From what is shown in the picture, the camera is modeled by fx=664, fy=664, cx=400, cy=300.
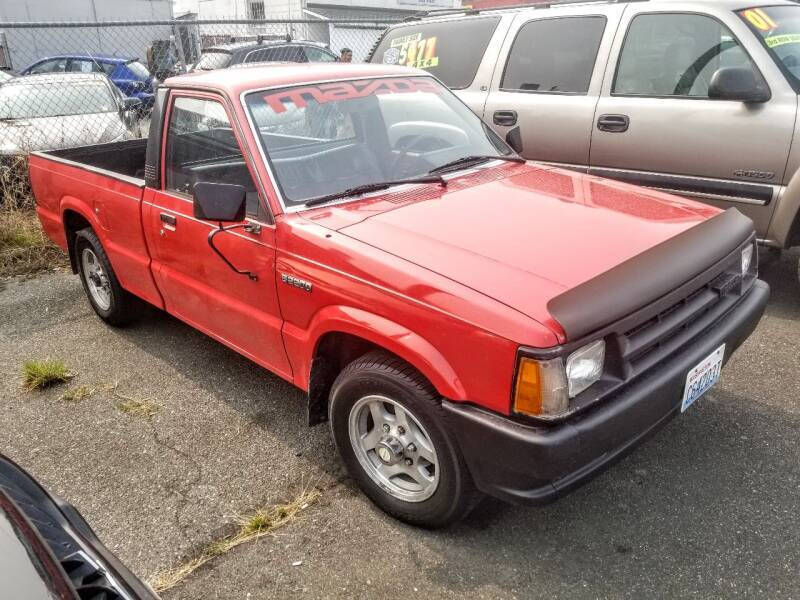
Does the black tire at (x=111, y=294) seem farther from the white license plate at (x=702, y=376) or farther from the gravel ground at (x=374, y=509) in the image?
the white license plate at (x=702, y=376)

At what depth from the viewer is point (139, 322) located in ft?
15.7

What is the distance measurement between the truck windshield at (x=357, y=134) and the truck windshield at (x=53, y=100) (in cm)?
660

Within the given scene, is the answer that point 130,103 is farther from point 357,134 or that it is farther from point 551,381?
point 551,381

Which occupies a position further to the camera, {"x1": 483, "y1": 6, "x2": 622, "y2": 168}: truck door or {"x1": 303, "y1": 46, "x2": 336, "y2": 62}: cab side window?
{"x1": 303, "y1": 46, "x2": 336, "y2": 62}: cab side window

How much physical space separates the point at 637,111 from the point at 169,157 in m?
3.18

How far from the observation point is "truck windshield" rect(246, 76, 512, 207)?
3027mm

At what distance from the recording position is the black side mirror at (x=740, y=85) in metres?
4.15

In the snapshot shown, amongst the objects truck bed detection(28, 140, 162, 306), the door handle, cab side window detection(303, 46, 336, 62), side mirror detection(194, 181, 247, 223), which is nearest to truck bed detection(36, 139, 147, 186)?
truck bed detection(28, 140, 162, 306)

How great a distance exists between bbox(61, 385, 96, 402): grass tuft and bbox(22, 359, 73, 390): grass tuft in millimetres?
161

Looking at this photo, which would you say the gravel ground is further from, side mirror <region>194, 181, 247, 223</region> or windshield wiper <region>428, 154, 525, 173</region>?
windshield wiper <region>428, 154, 525, 173</region>

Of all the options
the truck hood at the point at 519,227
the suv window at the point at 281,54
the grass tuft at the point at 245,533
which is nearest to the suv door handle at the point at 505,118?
the truck hood at the point at 519,227

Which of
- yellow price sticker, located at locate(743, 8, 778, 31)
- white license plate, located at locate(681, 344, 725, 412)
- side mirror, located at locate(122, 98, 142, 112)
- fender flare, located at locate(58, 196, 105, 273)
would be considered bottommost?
white license plate, located at locate(681, 344, 725, 412)

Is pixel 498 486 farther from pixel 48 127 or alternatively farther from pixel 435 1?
pixel 435 1

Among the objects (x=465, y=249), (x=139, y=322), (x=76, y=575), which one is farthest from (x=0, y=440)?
(x=465, y=249)
